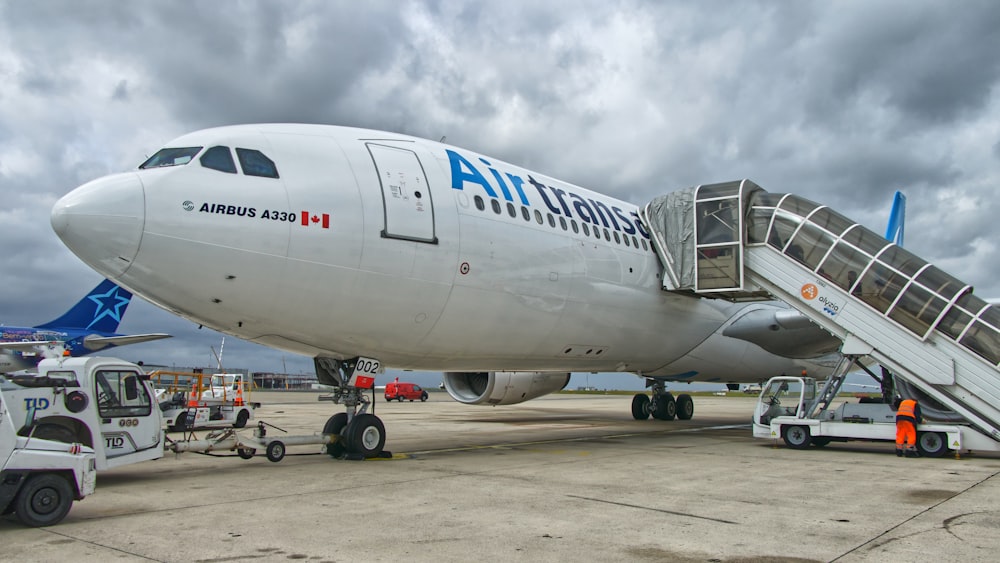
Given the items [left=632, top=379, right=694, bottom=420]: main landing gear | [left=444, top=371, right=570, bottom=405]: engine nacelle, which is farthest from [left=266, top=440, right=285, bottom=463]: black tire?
[left=632, top=379, right=694, bottom=420]: main landing gear

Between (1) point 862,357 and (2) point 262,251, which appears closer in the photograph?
(2) point 262,251

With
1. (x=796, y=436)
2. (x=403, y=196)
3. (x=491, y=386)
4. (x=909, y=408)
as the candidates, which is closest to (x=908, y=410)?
(x=909, y=408)

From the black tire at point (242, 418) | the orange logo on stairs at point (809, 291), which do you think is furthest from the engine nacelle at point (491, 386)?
the black tire at point (242, 418)

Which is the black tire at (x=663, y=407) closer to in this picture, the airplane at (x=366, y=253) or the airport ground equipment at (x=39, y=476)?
the airplane at (x=366, y=253)

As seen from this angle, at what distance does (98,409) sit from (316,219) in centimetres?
303

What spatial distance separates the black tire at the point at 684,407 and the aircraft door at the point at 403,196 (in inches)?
518

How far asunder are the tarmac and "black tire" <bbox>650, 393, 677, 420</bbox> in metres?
8.93

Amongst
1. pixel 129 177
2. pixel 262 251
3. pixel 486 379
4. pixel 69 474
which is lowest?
pixel 69 474

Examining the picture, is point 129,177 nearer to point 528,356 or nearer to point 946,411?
point 528,356

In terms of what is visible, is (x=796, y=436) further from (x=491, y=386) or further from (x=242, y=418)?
(x=242, y=418)

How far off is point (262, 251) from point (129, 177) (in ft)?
5.10

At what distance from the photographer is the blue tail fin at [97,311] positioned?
89.0ft

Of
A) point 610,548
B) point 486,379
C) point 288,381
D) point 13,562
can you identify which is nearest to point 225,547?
point 13,562

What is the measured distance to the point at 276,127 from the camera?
889 cm
